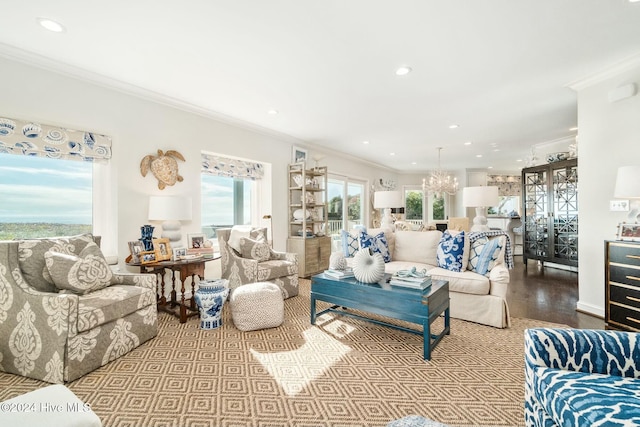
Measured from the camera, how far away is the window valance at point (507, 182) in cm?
941

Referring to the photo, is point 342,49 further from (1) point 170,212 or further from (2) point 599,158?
(2) point 599,158

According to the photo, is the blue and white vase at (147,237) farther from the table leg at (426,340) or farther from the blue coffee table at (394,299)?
the table leg at (426,340)

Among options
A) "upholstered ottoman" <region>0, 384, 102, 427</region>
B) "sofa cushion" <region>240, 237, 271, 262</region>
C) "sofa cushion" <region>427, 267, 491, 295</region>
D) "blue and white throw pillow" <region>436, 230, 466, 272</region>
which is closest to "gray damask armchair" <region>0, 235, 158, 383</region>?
"upholstered ottoman" <region>0, 384, 102, 427</region>

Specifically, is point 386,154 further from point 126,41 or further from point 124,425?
point 124,425

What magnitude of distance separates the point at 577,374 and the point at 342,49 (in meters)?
2.54

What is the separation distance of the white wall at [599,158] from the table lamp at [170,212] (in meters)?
4.34

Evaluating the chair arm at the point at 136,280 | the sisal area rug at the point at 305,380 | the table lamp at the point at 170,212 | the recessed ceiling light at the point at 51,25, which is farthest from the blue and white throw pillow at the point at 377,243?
the recessed ceiling light at the point at 51,25

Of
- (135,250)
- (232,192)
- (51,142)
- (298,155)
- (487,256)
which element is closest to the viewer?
(51,142)

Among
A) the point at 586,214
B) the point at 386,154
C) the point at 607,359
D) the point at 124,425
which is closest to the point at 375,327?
the point at 607,359

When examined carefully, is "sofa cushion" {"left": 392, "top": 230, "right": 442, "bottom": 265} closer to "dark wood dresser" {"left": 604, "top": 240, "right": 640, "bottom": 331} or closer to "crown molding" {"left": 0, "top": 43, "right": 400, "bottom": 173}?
"dark wood dresser" {"left": 604, "top": 240, "right": 640, "bottom": 331}

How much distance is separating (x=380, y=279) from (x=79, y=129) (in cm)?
322

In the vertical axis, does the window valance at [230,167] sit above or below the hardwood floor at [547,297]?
above

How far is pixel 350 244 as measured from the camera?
392 cm

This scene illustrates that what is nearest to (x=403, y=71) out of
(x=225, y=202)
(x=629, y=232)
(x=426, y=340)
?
(x=426, y=340)
